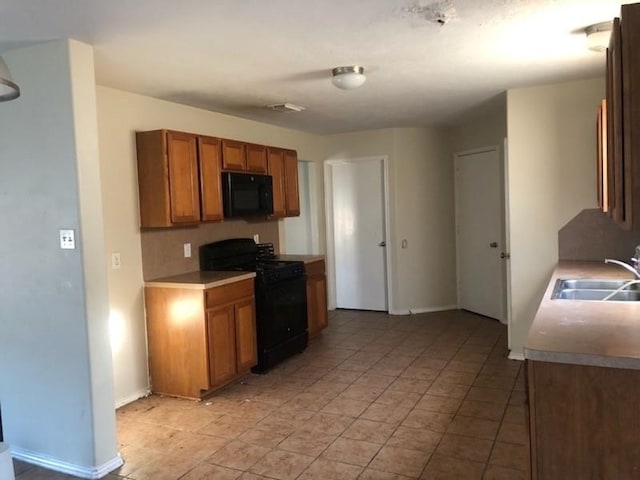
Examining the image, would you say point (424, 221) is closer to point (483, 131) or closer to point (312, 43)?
point (483, 131)

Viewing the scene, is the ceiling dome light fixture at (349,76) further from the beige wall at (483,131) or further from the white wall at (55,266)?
the beige wall at (483,131)

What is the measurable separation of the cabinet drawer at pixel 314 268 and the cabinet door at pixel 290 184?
0.57 meters

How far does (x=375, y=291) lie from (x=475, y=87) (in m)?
3.03

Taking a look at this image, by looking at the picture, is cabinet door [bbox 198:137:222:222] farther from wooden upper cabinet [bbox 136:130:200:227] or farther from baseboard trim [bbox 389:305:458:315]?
baseboard trim [bbox 389:305:458:315]

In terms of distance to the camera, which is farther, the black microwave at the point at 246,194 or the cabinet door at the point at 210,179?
the black microwave at the point at 246,194

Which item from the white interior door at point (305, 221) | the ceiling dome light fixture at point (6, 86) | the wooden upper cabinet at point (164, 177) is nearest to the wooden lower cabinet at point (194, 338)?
the wooden upper cabinet at point (164, 177)

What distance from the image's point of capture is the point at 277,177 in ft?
16.3

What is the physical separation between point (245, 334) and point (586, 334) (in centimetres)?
268

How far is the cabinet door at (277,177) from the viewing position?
16.0 ft

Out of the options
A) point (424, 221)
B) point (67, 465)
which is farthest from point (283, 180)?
point (67, 465)

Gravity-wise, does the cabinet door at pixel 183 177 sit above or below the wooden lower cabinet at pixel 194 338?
above

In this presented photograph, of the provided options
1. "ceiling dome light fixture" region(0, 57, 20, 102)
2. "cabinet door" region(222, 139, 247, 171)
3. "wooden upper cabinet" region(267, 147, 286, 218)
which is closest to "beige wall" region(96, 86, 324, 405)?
"cabinet door" region(222, 139, 247, 171)

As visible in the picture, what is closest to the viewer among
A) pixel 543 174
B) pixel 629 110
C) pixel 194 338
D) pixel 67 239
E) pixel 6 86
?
pixel 629 110

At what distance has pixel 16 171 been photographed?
275cm
